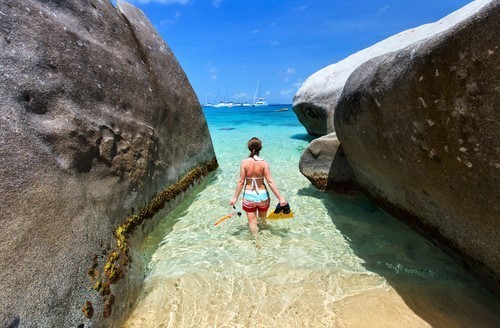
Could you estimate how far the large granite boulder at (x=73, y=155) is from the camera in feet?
8.17

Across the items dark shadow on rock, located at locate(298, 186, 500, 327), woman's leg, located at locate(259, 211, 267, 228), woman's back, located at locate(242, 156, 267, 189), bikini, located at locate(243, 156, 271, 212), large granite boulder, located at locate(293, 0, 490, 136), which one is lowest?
dark shadow on rock, located at locate(298, 186, 500, 327)

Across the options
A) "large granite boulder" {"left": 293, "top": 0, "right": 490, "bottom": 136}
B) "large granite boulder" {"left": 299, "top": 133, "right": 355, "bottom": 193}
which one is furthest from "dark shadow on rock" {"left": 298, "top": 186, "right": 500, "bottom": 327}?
"large granite boulder" {"left": 293, "top": 0, "right": 490, "bottom": 136}

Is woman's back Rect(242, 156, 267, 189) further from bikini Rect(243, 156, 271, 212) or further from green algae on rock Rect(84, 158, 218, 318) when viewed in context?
green algae on rock Rect(84, 158, 218, 318)

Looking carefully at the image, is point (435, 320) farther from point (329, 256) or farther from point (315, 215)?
point (315, 215)

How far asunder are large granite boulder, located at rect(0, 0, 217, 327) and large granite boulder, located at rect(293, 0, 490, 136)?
344 inches

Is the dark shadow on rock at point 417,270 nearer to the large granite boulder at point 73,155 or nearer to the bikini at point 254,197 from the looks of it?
the bikini at point 254,197

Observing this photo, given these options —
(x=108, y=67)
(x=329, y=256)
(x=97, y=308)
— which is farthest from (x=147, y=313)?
(x=108, y=67)

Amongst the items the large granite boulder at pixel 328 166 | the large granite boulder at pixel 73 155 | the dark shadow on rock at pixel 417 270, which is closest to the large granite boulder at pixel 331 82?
the large granite boulder at pixel 328 166

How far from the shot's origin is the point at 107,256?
3295mm

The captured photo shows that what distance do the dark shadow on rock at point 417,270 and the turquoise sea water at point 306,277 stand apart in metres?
0.01

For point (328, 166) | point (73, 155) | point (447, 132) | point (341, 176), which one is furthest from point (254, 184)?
point (447, 132)

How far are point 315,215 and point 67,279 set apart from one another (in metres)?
4.55

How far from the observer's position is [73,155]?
11.0ft

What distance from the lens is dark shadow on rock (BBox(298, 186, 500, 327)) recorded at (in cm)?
319
